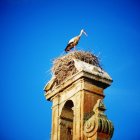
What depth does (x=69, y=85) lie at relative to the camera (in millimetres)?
19359

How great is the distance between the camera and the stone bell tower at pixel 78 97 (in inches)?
698

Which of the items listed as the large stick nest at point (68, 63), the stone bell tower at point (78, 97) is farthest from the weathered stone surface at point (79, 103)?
the large stick nest at point (68, 63)

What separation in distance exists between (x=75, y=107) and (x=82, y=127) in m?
0.81

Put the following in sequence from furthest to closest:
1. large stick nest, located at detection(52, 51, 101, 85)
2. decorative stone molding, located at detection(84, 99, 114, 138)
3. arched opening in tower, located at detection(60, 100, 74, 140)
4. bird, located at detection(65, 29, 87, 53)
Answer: bird, located at detection(65, 29, 87, 53)
large stick nest, located at detection(52, 51, 101, 85)
arched opening in tower, located at detection(60, 100, 74, 140)
decorative stone molding, located at detection(84, 99, 114, 138)

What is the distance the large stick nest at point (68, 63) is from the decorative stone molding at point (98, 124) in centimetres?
201

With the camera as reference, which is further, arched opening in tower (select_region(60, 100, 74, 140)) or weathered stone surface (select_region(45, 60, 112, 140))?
arched opening in tower (select_region(60, 100, 74, 140))

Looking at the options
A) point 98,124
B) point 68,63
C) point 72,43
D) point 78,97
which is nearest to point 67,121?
point 78,97

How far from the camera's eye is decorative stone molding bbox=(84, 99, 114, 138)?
1750 cm

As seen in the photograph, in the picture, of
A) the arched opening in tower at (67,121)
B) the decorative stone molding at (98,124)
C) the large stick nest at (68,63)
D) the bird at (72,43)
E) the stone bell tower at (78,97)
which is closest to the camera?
the decorative stone molding at (98,124)

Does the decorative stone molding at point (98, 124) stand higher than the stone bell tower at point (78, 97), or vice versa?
the stone bell tower at point (78, 97)

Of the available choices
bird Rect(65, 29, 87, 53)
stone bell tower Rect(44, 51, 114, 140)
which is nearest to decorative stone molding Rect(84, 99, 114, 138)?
stone bell tower Rect(44, 51, 114, 140)

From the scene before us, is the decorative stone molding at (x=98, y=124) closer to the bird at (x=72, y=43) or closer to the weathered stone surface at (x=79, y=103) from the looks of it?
the weathered stone surface at (x=79, y=103)

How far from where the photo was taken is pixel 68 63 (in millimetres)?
19984

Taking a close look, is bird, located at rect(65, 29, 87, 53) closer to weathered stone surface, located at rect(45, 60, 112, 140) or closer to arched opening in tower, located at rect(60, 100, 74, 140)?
weathered stone surface, located at rect(45, 60, 112, 140)
